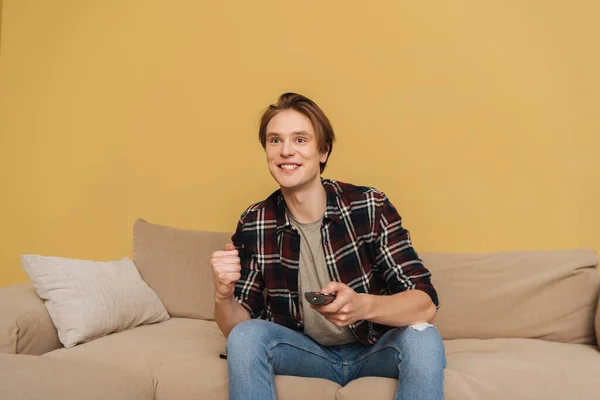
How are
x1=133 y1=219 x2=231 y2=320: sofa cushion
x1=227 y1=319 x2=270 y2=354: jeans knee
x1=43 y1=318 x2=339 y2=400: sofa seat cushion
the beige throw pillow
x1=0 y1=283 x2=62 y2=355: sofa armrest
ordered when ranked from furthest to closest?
x1=133 y1=219 x2=231 y2=320: sofa cushion
the beige throw pillow
x1=0 y1=283 x2=62 y2=355: sofa armrest
x1=43 y1=318 x2=339 y2=400: sofa seat cushion
x1=227 y1=319 x2=270 y2=354: jeans knee

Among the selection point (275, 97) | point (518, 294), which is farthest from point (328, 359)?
point (275, 97)

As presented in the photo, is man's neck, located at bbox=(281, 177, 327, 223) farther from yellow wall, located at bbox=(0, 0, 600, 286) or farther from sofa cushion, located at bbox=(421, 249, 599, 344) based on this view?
yellow wall, located at bbox=(0, 0, 600, 286)

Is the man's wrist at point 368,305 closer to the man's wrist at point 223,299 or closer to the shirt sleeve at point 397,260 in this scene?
the shirt sleeve at point 397,260

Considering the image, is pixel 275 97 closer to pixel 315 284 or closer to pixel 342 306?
pixel 315 284

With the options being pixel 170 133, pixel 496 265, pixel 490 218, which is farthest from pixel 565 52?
pixel 170 133

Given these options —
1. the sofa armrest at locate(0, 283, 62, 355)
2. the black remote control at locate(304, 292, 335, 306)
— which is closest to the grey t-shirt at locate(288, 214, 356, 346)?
the black remote control at locate(304, 292, 335, 306)

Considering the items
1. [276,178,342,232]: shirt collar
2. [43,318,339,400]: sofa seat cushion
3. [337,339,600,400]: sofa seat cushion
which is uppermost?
[276,178,342,232]: shirt collar

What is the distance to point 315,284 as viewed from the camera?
5.96ft

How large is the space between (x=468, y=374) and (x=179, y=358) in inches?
32.9

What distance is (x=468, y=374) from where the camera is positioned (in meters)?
1.76

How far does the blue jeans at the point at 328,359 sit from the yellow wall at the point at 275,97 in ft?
3.23

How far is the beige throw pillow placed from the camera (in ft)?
6.95

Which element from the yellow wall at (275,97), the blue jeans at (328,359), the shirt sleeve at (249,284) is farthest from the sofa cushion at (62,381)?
the yellow wall at (275,97)

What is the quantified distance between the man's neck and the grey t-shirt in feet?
0.11
